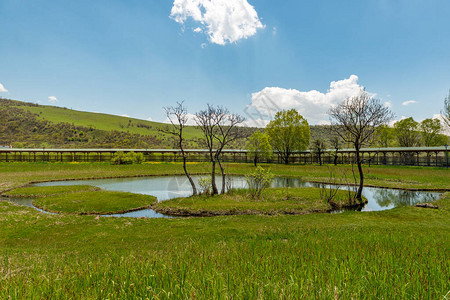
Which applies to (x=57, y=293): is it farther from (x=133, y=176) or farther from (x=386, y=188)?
(x=133, y=176)

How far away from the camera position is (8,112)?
138 m

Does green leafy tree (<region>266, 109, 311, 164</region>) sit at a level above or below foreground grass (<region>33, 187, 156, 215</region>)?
above

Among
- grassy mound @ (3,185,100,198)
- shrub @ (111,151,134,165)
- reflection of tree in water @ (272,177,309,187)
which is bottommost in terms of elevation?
reflection of tree in water @ (272,177,309,187)

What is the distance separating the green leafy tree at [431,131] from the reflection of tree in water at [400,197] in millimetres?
61123

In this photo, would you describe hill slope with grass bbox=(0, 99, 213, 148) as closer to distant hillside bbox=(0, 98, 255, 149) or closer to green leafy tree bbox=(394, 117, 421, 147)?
distant hillside bbox=(0, 98, 255, 149)

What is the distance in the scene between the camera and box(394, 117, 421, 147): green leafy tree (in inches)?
2746

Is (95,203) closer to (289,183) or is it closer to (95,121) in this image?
(289,183)

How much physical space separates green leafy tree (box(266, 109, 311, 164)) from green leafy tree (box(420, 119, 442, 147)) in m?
37.9

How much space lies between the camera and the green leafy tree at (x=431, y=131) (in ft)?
220

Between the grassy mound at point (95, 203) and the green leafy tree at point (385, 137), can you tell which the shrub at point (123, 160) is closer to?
the grassy mound at point (95, 203)

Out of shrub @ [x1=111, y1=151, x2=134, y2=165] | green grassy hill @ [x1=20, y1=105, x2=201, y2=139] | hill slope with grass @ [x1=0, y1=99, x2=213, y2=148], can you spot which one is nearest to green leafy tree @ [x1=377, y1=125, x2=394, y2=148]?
shrub @ [x1=111, y1=151, x2=134, y2=165]

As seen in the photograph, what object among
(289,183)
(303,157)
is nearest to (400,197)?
(289,183)

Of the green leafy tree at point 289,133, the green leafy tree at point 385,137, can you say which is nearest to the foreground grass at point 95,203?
the green leafy tree at point 289,133

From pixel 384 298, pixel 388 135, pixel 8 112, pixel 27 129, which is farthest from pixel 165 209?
pixel 8 112
